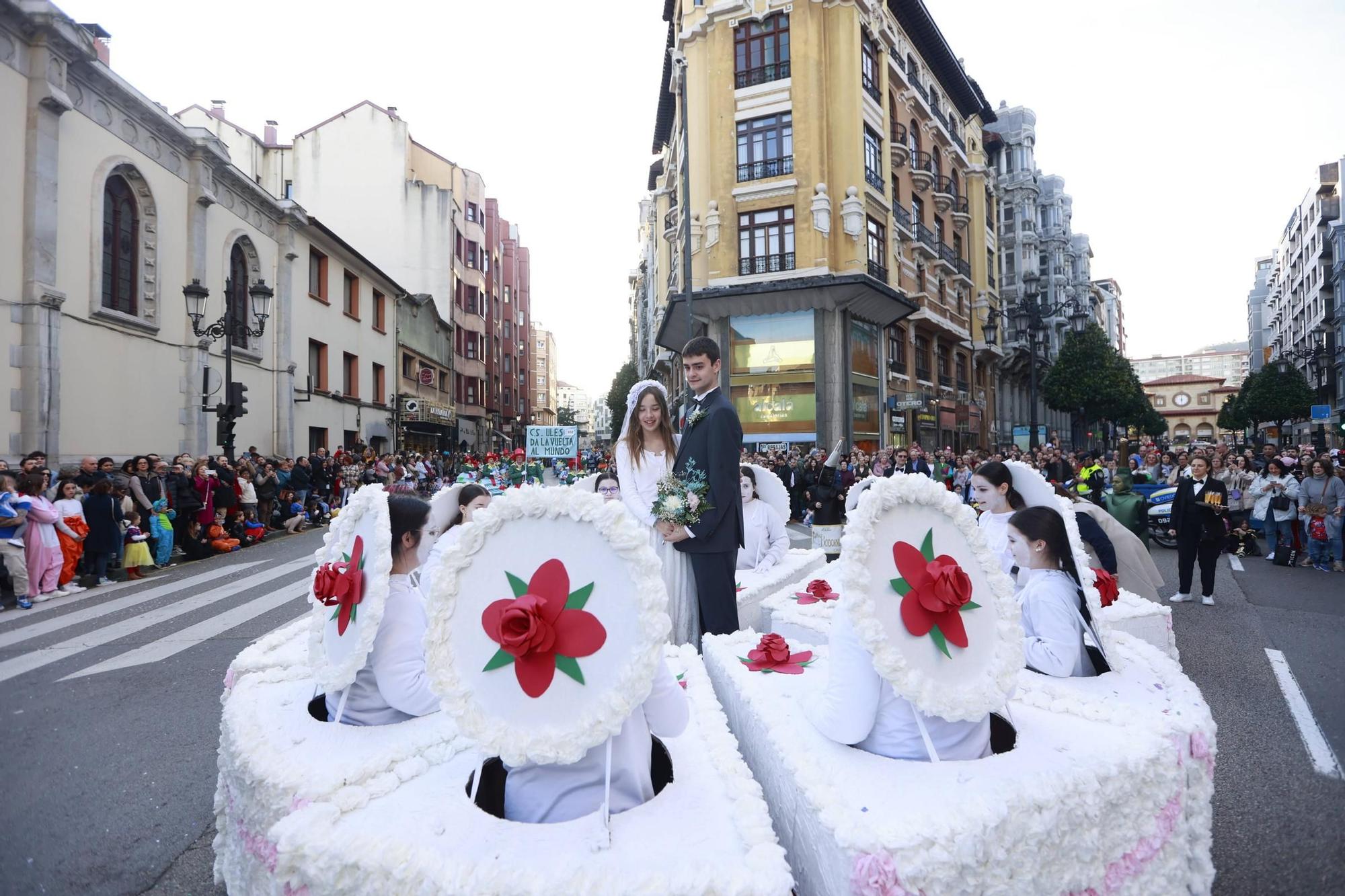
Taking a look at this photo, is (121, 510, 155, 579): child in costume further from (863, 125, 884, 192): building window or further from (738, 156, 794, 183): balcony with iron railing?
(863, 125, 884, 192): building window

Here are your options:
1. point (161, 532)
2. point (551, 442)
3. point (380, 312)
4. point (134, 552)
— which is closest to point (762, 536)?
point (551, 442)

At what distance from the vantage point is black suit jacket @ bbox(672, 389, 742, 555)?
409cm

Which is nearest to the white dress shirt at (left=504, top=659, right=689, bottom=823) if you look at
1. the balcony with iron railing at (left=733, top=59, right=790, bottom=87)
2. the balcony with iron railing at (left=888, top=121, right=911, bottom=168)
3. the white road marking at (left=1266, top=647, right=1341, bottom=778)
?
the white road marking at (left=1266, top=647, right=1341, bottom=778)

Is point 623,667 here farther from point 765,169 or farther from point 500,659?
point 765,169

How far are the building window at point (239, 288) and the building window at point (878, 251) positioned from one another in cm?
1893

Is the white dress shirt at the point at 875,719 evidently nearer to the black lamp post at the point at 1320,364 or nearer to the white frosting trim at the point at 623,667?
the white frosting trim at the point at 623,667

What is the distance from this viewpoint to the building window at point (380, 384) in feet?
92.0

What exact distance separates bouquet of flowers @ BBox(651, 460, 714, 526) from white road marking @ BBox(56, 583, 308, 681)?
4600mm

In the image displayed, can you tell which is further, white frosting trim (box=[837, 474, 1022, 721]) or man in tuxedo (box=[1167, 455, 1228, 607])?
man in tuxedo (box=[1167, 455, 1228, 607])

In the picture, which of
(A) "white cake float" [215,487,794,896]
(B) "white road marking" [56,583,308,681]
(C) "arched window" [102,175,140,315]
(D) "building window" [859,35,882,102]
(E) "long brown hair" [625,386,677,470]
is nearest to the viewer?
(A) "white cake float" [215,487,794,896]

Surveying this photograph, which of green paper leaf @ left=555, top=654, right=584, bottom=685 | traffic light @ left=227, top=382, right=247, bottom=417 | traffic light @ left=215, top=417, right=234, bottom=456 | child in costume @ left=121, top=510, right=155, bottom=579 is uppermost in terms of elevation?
traffic light @ left=227, top=382, right=247, bottom=417

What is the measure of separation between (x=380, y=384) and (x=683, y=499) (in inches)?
1071

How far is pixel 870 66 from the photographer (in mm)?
25906

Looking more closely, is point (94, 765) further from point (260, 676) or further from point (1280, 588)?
point (1280, 588)
